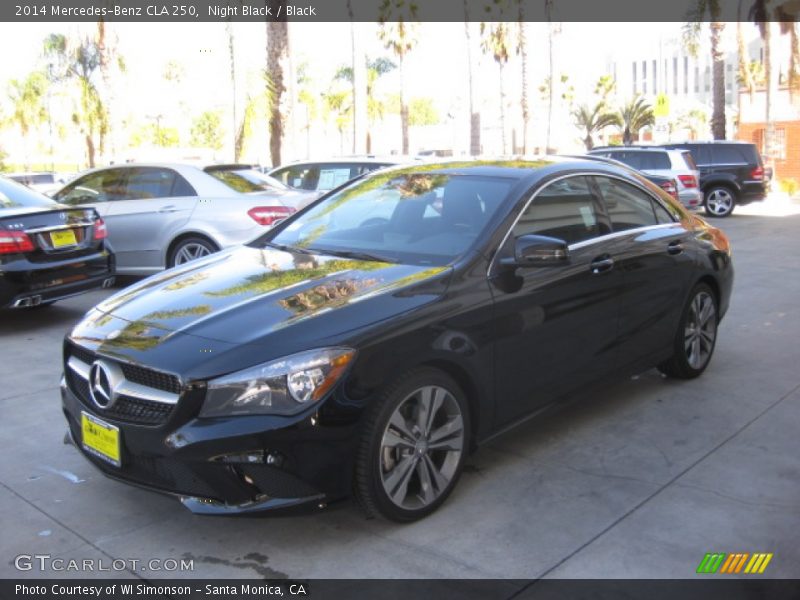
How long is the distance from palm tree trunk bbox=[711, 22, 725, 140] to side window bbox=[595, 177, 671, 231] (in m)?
24.7

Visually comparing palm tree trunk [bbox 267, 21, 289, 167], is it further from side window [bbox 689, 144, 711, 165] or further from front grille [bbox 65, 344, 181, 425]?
front grille [bbox 65, 344, 181, 425]

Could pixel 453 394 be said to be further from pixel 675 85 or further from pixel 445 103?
pixel 675 85

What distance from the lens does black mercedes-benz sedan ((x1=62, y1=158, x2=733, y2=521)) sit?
330 centimetres

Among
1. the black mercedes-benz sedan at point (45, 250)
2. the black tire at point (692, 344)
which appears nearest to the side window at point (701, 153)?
the black tire at point (692, 344)

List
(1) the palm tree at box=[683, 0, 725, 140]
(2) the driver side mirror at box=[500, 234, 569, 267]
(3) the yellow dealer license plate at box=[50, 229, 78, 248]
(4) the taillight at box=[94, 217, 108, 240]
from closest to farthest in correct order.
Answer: (2) the driver side mirror at box=[500, 234, 569, 267], (3) the yellow dealer license plate at box=[50, 229, 78, 248], (4) the taillight at box=[94, 217, 108, 240], (1) the palm tree at box=[683, 0, 725, 140]

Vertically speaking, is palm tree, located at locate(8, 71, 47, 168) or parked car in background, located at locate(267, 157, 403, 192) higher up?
palm tree, located at locate(8, 71, 47, 168)

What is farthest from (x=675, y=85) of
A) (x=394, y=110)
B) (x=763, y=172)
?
(x=763, y=172)

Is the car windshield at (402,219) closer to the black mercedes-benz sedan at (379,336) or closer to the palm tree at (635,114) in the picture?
the black mercedes-benz sedan at (379,336)

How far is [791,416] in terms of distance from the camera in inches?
203

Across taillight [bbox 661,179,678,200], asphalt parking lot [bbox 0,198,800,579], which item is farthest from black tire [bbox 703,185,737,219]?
asphalt parking lot [bbox 0,198,800,579]
